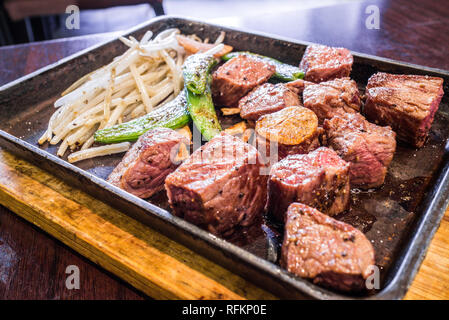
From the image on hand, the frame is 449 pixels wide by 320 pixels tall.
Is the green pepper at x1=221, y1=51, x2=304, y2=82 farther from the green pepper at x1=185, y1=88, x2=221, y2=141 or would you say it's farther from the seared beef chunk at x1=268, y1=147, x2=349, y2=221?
the seared beef chunk at x1=268, y1=147, x2=349, y2=221

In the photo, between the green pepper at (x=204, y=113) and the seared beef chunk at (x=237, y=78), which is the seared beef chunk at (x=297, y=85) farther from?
the green pepper at (x=204, y=113)

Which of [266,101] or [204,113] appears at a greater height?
[266,101]

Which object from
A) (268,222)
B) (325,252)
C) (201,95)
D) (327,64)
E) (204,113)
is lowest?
(268,222)

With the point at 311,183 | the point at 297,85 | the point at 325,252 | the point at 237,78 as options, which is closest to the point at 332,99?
the point at 297,85

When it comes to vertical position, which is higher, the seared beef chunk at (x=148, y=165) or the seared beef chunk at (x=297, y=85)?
the seared beef chunk at (x=297, y=85)

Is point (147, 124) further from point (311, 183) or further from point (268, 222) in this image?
point (311, 183)

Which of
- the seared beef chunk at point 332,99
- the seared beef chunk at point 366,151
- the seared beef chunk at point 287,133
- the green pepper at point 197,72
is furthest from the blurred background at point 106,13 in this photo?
the seared beef chunk at point 366,151

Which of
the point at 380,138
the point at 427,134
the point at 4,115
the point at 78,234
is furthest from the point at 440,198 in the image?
the point at 4,115
